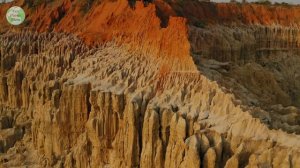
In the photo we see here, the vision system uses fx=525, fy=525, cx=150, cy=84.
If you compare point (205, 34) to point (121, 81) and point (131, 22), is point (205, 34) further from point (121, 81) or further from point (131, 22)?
point (121, 81)

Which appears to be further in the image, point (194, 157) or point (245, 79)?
point (245, 79)

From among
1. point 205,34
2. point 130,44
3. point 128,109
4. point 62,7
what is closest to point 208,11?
point 205,34

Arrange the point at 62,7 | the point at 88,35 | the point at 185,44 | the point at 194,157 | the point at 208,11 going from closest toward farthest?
the point at 194,157
the point at 185,44
the point at 88,35
the point at 62,7
the point at 208,11

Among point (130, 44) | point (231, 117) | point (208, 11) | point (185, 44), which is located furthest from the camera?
point (208, 11)

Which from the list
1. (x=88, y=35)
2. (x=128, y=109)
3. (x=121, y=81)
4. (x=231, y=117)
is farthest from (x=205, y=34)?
(x=231, y=117)

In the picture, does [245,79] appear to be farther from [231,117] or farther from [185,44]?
[231,117]

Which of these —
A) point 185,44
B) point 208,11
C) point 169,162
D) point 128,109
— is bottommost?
point 169,162

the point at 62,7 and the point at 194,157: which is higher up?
the point at 62,7
